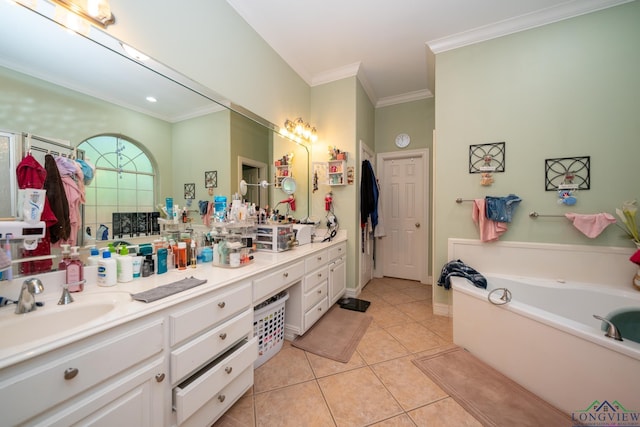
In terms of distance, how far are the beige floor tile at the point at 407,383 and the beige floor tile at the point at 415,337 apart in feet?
0.65

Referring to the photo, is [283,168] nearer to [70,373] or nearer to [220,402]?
[220,402]

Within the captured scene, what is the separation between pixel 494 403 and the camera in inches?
54.3

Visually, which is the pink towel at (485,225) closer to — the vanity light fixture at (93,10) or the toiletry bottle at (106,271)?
the toiletry bottle at (106,271)

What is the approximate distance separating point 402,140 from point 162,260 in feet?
11.7

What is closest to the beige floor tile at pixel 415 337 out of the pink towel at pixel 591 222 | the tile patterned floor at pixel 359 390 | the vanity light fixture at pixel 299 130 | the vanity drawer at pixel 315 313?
the tile patterned floor at pixel 359 390

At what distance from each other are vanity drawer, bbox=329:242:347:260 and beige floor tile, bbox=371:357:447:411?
1105mm

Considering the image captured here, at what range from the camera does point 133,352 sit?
85 cm

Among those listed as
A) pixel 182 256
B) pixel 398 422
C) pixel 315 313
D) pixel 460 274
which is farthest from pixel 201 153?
pixel 460 274

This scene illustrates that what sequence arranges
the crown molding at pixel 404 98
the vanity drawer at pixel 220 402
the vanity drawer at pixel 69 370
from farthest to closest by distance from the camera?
the crown molding at pixel 404 98 < the vanity drawer at pixel 220 402 < the vanity drawer at pixel 69 370

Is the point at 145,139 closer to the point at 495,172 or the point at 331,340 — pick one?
the point at 331,340

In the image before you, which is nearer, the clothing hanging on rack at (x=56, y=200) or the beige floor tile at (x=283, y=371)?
the clothing hanging on rack at (x=56, y=200)

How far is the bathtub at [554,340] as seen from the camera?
1155 millimetres

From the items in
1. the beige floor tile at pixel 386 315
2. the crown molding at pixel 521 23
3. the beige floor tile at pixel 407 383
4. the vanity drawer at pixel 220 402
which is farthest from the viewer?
the beige floor tile at pixel 386 315

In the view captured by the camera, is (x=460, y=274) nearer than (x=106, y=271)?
No
